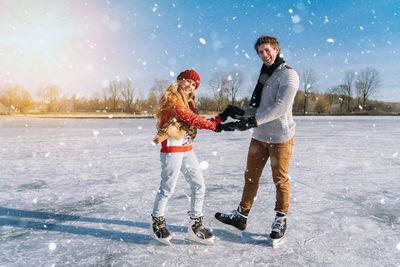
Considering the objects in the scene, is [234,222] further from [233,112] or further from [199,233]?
[233,112]

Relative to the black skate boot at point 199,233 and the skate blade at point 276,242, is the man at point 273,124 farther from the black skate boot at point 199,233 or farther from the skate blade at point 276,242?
the black skate boot at point 199,233

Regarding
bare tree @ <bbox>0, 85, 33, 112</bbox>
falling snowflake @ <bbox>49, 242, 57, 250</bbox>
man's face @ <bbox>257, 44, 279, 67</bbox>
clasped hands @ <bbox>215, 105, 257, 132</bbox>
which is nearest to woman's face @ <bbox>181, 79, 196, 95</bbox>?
clasped hands @ <bbox>215, 105, 257, 132</bbox>

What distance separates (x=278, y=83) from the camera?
97.6 inches

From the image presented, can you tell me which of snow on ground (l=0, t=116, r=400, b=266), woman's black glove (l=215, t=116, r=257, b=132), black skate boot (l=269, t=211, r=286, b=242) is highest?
woman's black glove (l=215, t=116, r=257, b=132)

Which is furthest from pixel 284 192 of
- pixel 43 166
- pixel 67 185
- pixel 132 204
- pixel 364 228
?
pixel 43 166

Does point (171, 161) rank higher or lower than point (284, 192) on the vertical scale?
higher

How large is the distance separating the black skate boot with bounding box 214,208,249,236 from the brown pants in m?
0.09

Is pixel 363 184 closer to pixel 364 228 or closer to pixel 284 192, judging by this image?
pixel 364 228

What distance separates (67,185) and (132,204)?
4.75ft

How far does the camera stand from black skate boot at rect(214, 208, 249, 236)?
2657mm

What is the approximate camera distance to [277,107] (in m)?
2.39

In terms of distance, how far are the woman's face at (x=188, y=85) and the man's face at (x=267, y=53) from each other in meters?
0.65

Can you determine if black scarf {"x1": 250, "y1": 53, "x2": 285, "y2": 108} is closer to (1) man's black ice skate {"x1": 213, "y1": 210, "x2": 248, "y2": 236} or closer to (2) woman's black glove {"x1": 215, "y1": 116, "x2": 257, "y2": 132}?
(2) woman's black glove {"x1": 215, "y1": 116, "x2": 257, "y2": 132}

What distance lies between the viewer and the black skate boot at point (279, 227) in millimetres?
2439
